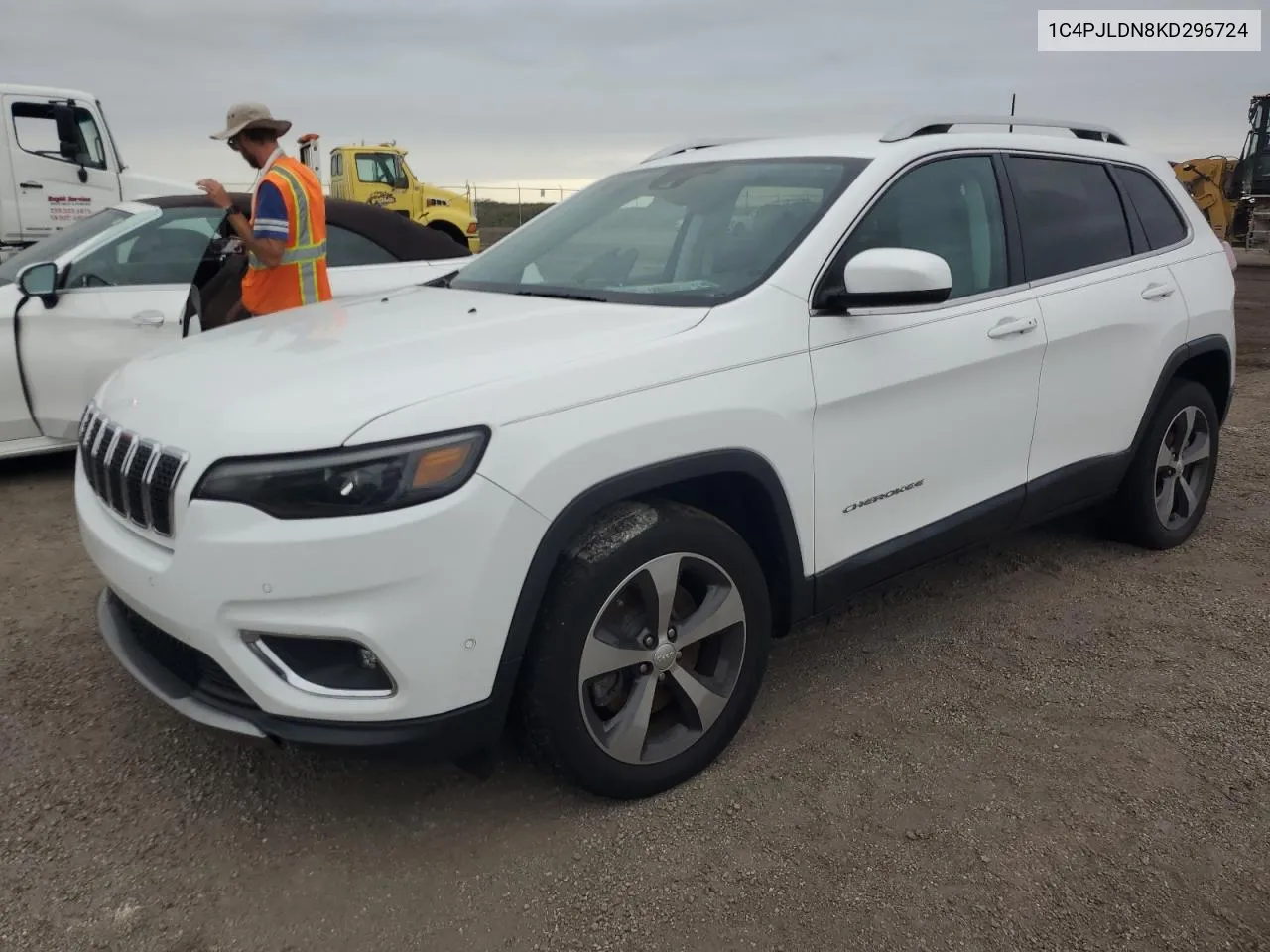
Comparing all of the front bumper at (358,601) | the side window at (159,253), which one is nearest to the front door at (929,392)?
the front bumper at (358,601)

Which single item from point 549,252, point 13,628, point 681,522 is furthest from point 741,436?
point 13,628

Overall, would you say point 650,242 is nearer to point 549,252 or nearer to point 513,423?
point 549,252

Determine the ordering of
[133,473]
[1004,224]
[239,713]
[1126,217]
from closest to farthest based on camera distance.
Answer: [239,713], [133,473], [1004,224], [1126,217]

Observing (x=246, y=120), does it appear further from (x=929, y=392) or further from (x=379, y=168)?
(x=379, y=168)

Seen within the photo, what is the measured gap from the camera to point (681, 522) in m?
2.52

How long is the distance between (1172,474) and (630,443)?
3033 mm

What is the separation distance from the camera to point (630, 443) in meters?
2.38

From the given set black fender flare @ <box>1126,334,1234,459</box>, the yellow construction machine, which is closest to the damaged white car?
black fender flare @ <box>1126,334,1234,459</box>

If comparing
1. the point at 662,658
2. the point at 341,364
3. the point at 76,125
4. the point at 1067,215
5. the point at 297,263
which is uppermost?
the point at 76,125

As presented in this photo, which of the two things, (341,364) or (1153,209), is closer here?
(341,364)

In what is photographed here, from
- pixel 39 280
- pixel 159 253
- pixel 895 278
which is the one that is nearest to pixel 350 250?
pixel 159 253

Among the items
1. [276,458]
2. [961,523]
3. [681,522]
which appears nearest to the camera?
[276,458]

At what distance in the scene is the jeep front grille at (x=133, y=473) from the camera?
89.0 inches

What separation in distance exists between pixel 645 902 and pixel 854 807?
646 millimetres
